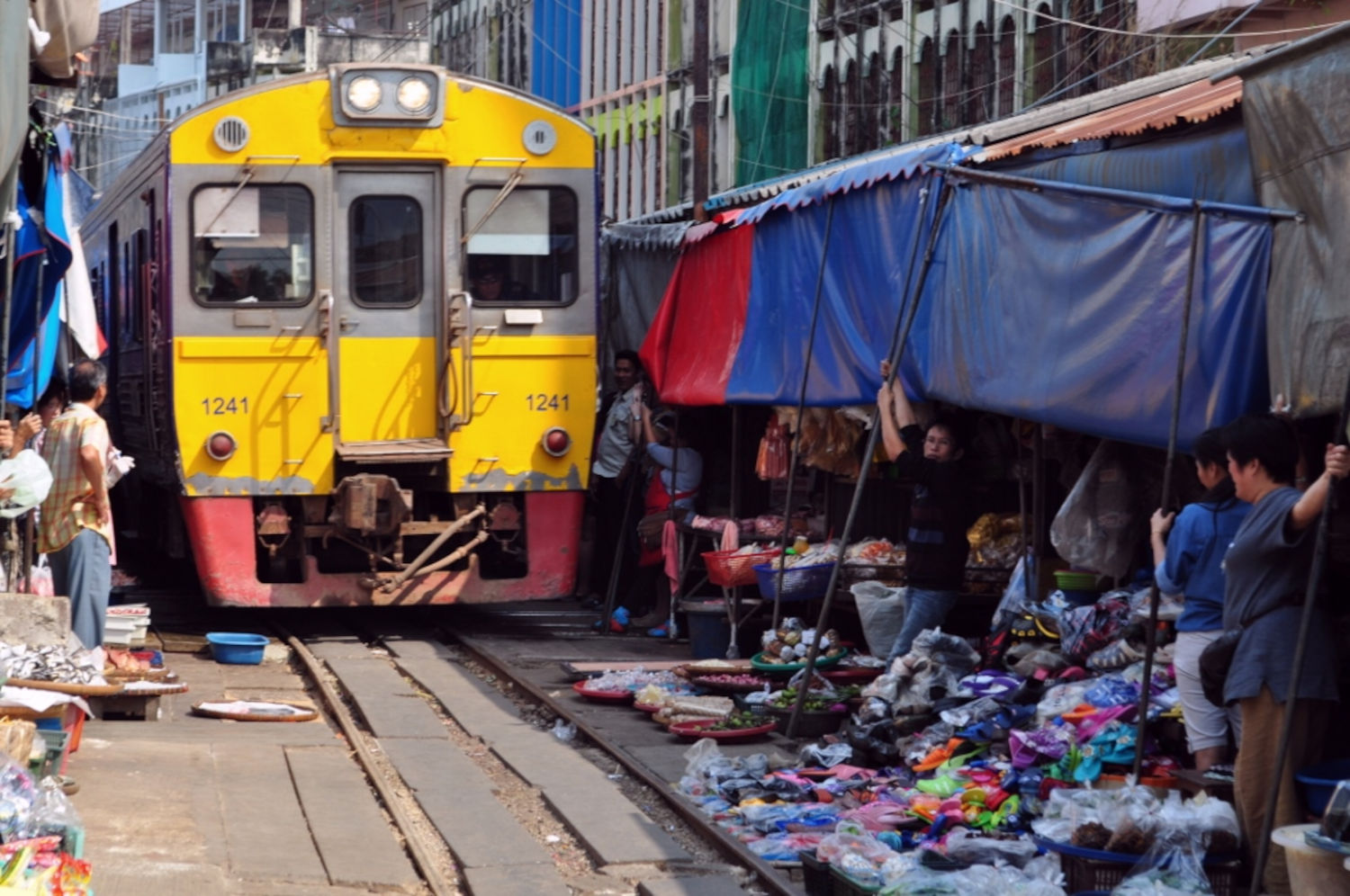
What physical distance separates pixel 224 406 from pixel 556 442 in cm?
223

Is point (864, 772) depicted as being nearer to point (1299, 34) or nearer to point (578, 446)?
point (578, 446)

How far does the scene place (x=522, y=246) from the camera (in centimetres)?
1394

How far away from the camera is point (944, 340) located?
1004 cm

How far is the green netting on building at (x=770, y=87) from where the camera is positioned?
88.6 feet

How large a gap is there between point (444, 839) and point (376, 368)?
580 cm

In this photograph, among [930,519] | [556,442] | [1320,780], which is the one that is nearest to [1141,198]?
[1320,780]

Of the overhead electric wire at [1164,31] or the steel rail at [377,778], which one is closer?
the steel rail at [377,778]

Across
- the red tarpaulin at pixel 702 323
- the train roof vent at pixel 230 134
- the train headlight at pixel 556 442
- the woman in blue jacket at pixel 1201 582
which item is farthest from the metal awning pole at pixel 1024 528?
the train roof vent at pixel 230 134

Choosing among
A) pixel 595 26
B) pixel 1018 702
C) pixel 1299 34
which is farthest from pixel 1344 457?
pixel 595 26

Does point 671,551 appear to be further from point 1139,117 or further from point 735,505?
point 1139,117

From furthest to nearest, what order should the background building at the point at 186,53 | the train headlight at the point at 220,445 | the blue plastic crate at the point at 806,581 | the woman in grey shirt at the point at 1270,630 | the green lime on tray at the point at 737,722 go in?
the background building at the point at 186,53, the train headlight at the point at 220,445, the blue plastic crate at the point at 806,581, the green lime on tray at the point at 737,722, the woman in grey shirt at the point at 1270,630

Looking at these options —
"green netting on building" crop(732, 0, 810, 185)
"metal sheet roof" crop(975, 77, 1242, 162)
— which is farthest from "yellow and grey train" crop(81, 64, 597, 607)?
"green netting on building" crop(732, 0, 810, 185)

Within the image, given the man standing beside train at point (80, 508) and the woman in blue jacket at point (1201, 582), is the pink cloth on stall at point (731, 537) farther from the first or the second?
the woman in blue jacket at point (1201, 582)

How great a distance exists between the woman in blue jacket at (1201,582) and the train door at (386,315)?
6902 millimetres
